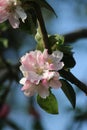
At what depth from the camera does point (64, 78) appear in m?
1.81

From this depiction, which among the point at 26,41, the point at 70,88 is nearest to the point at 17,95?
the point at 26,41

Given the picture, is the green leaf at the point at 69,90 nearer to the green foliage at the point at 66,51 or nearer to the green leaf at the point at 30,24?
the green foliage at the point at 66,51

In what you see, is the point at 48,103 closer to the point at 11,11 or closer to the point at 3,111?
the point at 11,11

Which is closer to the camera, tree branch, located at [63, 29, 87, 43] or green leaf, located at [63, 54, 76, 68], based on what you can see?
green leaf, located at [63, 54, 76, 68]

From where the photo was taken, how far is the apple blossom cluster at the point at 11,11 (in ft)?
5.84

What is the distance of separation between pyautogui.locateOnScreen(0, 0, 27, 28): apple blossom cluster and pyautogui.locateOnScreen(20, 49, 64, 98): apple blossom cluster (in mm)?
125

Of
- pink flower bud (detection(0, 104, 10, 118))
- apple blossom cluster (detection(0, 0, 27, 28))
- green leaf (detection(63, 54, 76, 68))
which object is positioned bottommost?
pink flower bud (detection(0, 104, 10, 118))

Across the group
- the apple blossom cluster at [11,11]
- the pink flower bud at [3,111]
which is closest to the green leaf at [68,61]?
the apple blossom cluster at [11,11]

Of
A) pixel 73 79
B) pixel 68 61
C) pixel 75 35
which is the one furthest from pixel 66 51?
pixel 75 35

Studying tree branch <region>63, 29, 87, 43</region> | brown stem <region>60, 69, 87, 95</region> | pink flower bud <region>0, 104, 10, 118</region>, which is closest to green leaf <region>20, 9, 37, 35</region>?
brown stem <region>60, 69, 87, 95</region>

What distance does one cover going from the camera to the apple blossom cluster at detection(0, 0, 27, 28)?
1779 mm

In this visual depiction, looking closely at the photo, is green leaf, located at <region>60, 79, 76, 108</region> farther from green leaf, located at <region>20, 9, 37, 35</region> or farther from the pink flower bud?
the pink flower bud

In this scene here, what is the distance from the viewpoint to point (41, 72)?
175 cm

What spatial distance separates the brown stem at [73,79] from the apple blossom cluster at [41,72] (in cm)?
5
